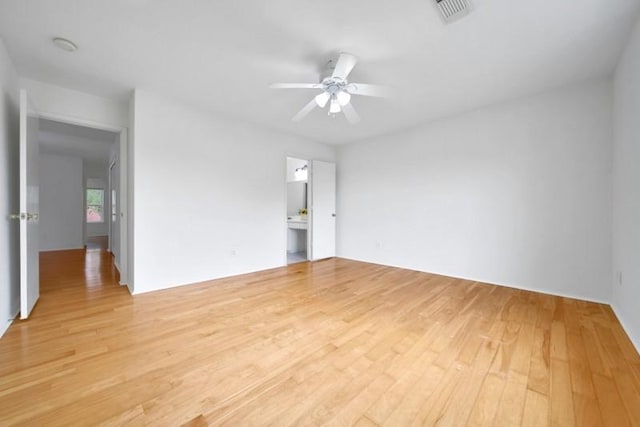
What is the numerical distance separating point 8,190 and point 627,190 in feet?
18.0

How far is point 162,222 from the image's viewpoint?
10.4 ft

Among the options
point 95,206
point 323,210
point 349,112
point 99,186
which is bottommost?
point 323,210

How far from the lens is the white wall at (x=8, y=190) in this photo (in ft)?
6.83

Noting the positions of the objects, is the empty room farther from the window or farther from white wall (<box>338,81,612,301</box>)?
the window

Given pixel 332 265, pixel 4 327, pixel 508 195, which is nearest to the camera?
pixel 4 327

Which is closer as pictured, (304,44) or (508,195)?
(304,44)

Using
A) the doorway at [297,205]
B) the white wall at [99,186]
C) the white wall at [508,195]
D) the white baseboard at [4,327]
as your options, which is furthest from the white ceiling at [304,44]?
the white wall at [99,186]

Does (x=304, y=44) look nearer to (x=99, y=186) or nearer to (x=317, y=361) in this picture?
(x=317, y=361)

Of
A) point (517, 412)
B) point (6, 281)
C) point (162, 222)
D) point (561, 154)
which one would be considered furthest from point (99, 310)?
point (561, 154)

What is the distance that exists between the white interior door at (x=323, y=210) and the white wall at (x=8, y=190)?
3838 mm

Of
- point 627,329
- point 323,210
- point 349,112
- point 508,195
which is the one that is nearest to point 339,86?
point 349,112

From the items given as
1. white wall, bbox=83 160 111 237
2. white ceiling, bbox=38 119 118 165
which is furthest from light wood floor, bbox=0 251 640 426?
white wall, bbox=83 160 111 237

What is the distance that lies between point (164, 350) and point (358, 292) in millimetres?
2090

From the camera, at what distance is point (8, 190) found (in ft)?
7.43
